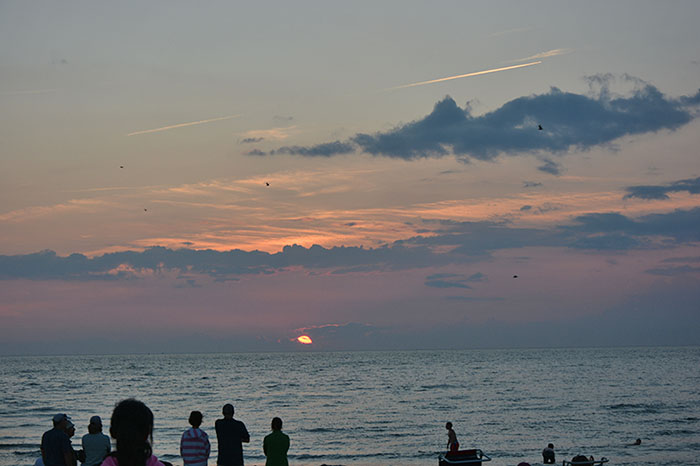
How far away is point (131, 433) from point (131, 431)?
0.01 m

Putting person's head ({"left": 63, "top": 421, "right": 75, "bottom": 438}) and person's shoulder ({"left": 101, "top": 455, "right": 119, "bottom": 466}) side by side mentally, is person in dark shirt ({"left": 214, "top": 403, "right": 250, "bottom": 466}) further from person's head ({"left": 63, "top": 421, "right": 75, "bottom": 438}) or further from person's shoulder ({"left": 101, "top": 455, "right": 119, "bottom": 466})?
person's shoulder ({"left": 101, "top": 455, "right": 119, "bottom": 466})

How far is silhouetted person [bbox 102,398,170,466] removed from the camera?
2902 millimetres

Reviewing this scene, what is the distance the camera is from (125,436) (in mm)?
2920

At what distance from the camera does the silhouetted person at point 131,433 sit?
2902 millimetres

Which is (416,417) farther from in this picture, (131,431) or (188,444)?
(131,431)

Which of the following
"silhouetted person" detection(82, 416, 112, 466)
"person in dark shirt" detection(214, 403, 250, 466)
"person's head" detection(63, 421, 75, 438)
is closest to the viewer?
"person's head" detection(63, 421, 75, 438)

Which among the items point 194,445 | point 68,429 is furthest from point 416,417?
point 68,429

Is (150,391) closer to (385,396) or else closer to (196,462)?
(385,396)

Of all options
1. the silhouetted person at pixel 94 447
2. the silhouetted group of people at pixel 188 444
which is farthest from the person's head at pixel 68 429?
the silhouetted person at pixel 94 447

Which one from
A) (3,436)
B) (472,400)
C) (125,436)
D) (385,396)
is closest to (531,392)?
(472,400)

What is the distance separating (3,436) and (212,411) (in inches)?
666

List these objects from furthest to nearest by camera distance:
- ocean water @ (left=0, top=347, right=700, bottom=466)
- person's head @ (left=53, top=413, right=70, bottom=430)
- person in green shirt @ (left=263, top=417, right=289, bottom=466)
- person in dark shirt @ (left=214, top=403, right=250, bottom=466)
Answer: ocean water @ (left=0, top=347, right=700, bottom=466) → person in green shirt @ (left=263, top=417, right=289, bottom=466) → person in dark shirt @ (left=214, top=403, right=250, bottom=466) → person's head @ (left=53, top=413, right=70, bottom=430)

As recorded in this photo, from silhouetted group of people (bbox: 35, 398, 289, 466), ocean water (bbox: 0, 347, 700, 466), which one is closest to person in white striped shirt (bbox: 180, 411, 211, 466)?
silhouetted group of people (bbox: 35, 398, 289, 466)

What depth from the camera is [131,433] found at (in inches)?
116
